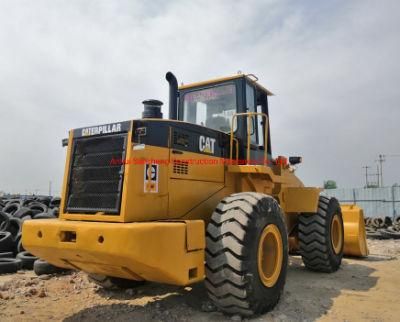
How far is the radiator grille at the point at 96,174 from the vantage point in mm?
4715

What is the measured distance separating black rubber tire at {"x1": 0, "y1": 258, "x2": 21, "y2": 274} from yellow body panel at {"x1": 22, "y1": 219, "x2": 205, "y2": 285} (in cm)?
335

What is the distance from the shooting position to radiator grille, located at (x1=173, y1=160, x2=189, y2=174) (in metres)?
5.19

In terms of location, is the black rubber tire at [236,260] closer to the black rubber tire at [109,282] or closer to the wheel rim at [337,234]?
the black rubber tire at [109,282]

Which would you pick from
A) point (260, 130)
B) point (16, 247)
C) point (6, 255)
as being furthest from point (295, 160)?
point (16, 247)

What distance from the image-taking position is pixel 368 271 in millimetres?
8375

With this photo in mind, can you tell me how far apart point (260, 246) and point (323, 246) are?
304cm

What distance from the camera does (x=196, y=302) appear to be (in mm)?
5574

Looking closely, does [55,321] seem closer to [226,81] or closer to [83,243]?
[83,243]

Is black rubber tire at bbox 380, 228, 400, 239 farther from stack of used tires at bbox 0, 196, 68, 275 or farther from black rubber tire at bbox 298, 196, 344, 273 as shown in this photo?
stack of used tires at bbox 0, 196, 68, 275

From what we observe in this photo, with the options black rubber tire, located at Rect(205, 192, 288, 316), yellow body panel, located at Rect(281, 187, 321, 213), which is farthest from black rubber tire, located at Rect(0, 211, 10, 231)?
black rubber tire, located at Rect(205, 192, 288, 316)

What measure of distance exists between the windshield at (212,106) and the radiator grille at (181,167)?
1.56 meters

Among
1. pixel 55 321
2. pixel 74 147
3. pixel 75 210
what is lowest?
pixel 55 321

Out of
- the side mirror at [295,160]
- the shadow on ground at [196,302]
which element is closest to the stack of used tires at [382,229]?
the shadow on ground at [196,302]

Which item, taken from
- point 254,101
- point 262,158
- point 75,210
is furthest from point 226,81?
point 75,210
